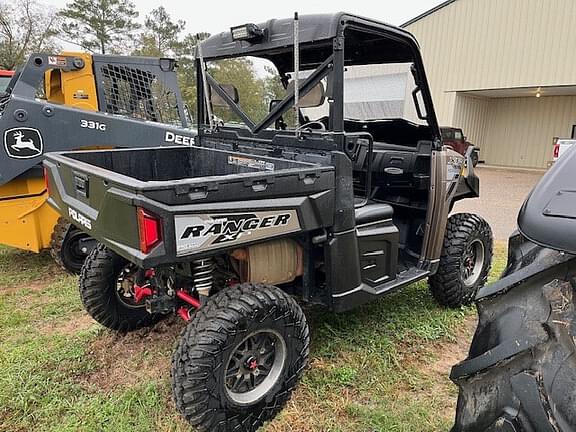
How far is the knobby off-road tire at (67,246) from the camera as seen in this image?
14.6 ft

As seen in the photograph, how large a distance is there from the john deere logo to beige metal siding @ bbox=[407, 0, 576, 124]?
585 inches

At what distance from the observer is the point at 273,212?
91.2 inches

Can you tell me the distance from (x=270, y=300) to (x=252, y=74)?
189cm

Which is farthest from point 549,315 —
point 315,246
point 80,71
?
point 80,71

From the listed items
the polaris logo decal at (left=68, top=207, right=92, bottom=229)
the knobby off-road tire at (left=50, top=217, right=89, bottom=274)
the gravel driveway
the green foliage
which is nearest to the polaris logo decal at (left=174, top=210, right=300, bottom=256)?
the polaris logo decal at (left=68, top=207, right=92, bottom=229)

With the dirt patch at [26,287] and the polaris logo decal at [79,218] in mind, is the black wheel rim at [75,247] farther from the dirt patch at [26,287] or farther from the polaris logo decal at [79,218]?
the polaris logo decal at [79,218]

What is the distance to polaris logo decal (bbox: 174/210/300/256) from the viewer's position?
202cm

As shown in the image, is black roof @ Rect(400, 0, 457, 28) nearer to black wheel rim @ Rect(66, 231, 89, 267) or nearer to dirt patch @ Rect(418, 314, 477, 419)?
dirt patch @ Rect(418, 314, 477, 419)

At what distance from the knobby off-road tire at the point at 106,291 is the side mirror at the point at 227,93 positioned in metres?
1.32

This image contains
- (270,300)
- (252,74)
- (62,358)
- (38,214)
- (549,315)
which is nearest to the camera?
(549,315)

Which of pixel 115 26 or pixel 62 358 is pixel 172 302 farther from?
pixel 115 26

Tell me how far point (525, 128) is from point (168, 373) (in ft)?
61.3

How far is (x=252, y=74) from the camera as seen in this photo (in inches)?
137

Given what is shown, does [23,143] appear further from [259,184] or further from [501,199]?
[501,199]
